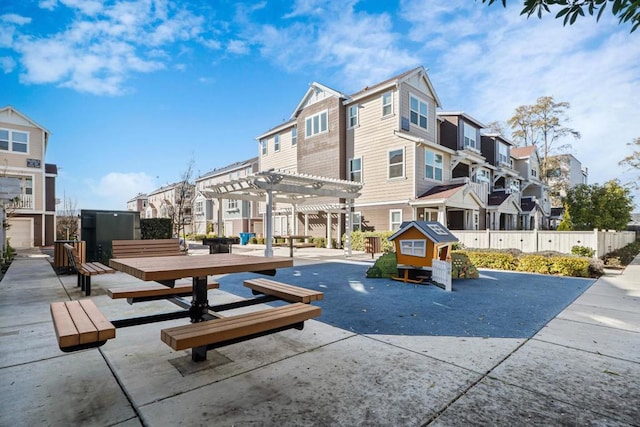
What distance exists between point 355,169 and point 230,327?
57.0ft

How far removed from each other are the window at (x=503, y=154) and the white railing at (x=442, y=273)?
893 inches

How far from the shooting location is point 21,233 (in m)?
20.1

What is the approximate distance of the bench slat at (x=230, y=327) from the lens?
8.25 feet

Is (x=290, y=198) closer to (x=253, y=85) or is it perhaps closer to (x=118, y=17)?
(x=253, y=85)

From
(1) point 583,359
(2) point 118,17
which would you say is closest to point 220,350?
(1) point 583,359

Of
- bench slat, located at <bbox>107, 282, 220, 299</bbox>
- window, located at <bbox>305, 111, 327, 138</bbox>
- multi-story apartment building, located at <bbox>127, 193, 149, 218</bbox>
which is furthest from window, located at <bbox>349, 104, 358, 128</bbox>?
multi-story apartment building, located at <bbox>127, 193, 149, 218</bbox>

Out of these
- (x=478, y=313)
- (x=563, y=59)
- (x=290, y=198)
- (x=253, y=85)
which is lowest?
(x=478, y=313)

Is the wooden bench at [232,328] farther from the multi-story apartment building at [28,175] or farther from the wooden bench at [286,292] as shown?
the multi-story apartment building at [28,175]

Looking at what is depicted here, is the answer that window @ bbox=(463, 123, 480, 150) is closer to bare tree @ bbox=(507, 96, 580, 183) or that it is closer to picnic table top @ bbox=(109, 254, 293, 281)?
bare tree @ bbox=(507, 96, 580, 183)

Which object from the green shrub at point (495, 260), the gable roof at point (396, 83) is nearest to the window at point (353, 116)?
the gable roof at point (396, 83)

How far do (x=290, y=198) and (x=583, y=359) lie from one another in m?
16.5

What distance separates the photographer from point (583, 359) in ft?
10.7

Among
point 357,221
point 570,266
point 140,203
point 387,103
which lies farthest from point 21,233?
point 140,203

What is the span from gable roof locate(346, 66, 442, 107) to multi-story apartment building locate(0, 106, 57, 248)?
2035 centimetres
